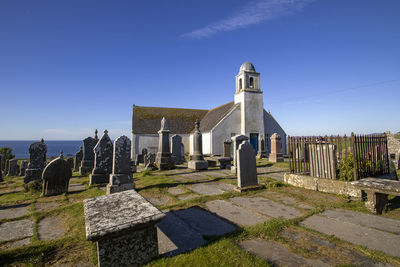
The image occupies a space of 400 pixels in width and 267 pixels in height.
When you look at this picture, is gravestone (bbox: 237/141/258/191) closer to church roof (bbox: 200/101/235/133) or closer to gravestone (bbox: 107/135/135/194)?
gravestone (bbox: 107/135/135/194)

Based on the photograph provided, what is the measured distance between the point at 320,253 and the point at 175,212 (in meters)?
2.66

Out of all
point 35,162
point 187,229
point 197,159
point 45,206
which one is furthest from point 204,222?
point 35,162

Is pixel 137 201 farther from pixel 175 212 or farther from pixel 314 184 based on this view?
pixel 314 184

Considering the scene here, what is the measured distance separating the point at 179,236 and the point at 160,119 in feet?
75.8

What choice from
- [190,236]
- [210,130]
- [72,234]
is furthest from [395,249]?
[210,130]

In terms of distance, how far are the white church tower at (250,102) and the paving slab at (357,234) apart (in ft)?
56.8

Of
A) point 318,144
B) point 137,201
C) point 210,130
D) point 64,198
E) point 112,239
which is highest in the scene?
point 210,130

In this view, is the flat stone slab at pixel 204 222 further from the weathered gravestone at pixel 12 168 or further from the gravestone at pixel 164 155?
the weathered gravestone at pixel 12 168

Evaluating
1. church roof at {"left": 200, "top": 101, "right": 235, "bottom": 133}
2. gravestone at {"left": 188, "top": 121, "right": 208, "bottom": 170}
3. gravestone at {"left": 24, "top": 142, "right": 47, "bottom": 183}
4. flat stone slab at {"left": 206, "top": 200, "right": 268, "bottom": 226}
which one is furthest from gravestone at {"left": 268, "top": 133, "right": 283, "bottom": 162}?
gravestone at {"left": 24, "top": 142, "right": 47, "bottom": 183}

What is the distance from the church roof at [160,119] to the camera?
23578 millimetres

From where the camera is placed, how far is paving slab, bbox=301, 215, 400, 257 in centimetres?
267

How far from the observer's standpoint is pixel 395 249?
2.60 meters

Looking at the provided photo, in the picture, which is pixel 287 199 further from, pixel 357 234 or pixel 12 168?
pixel 12 168

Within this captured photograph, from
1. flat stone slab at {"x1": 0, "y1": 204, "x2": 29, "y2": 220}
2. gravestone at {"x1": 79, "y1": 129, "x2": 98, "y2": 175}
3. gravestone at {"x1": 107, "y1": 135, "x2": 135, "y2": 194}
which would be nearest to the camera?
flat stone slab at {"x1": 0, "y1": 204, "x2": 29, "y2": 220}
